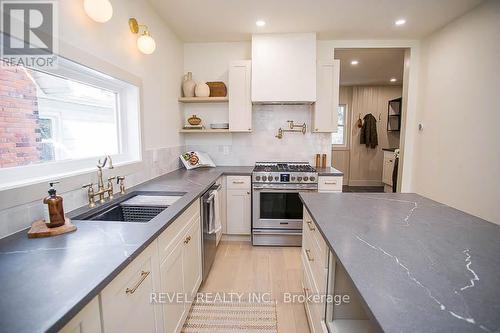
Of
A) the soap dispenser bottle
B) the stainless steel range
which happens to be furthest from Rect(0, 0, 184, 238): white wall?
the stainless steel range

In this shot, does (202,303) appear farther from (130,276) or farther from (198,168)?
(198,168)

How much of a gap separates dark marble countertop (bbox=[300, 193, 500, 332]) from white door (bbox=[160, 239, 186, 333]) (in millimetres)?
853

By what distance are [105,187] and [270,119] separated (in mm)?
2320

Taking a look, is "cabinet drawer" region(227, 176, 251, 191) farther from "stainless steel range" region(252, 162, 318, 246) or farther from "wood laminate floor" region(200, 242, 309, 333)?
"wood laminate floor" region(200, 242, 309, 333)

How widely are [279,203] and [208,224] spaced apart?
1015mm

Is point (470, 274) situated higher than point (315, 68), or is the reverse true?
point (315, 68)

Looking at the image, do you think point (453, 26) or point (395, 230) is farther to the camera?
point (453, 26)

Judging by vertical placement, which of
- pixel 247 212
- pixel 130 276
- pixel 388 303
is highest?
pixel 388 303

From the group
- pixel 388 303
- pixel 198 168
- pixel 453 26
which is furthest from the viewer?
pixel 198 168

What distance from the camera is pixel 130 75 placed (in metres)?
1.98

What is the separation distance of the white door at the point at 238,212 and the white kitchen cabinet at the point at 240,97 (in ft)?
2.80

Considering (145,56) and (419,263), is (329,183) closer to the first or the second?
(419,263)

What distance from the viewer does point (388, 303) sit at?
65cm

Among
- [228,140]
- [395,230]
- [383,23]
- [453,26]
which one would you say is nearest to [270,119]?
[228,140]
